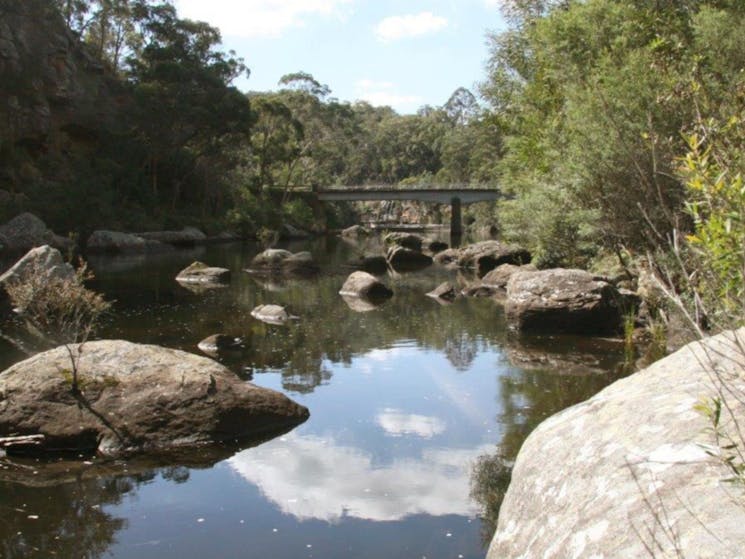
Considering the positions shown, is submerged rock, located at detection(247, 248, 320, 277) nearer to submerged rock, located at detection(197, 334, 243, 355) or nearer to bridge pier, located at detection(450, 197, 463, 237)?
submerged rock, located at detection(197, 334, 243, 355)

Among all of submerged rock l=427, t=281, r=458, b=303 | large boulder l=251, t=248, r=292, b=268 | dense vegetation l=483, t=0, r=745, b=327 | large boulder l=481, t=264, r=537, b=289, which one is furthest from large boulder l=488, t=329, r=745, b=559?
large boulder l=251, t=248, r=292, b=268

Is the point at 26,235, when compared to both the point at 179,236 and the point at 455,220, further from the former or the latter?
the point at 455,220

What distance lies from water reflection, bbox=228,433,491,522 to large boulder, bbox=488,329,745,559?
2926mm

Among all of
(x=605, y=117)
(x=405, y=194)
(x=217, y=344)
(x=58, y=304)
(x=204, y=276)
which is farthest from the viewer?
(x=405, y=194)

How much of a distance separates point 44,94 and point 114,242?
13549 mm

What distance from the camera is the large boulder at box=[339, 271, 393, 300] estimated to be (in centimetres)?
2311

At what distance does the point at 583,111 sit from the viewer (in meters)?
18.5

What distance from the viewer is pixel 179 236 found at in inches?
1763

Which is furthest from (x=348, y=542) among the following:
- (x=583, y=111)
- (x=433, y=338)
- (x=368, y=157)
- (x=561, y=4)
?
(x=368, y=157)

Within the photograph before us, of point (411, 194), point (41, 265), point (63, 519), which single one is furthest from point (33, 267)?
point (411, 194)

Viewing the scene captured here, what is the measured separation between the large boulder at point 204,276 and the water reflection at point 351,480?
56.1 feet

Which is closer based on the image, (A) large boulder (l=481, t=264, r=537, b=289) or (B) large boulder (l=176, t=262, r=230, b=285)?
(A) large boulder (l=481, t=264, r=537, b=289)

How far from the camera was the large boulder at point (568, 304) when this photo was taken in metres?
16.1

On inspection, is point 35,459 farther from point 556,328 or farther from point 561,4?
point 561,4
